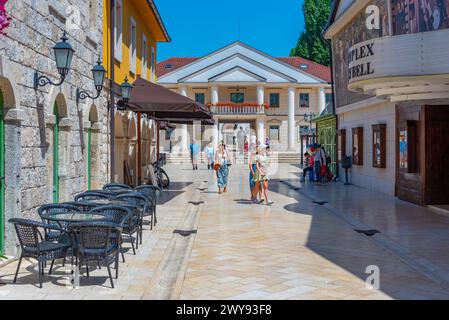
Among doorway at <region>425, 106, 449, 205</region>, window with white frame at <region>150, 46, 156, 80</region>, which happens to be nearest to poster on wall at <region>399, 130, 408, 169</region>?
doorway at <region>425, 106, 449, 205</region>

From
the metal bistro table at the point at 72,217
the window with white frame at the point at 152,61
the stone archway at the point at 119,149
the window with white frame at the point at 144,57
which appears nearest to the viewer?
the metal bistro table at the point at 72,217

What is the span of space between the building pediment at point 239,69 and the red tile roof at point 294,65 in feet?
10.1

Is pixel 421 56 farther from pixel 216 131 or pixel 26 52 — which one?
pixel 216 131

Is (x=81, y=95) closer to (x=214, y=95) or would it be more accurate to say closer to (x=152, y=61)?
(x=152, y=61)

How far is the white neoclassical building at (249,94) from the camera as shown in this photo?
166ft

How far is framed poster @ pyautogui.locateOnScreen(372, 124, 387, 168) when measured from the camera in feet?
56.9

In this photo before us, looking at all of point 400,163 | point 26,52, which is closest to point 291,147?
point 400,163

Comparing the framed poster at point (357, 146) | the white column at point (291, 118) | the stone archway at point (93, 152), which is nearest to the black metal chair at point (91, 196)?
the stone archway at point (93, 152)

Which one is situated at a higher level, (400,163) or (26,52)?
(26,52)

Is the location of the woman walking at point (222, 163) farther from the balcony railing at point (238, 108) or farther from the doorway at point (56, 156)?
the balcony railing at point (238, 108)

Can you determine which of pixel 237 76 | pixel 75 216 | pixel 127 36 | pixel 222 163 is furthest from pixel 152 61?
pixel 237 76

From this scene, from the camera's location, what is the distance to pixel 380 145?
1747 centimetres

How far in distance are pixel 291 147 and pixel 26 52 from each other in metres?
44.1
